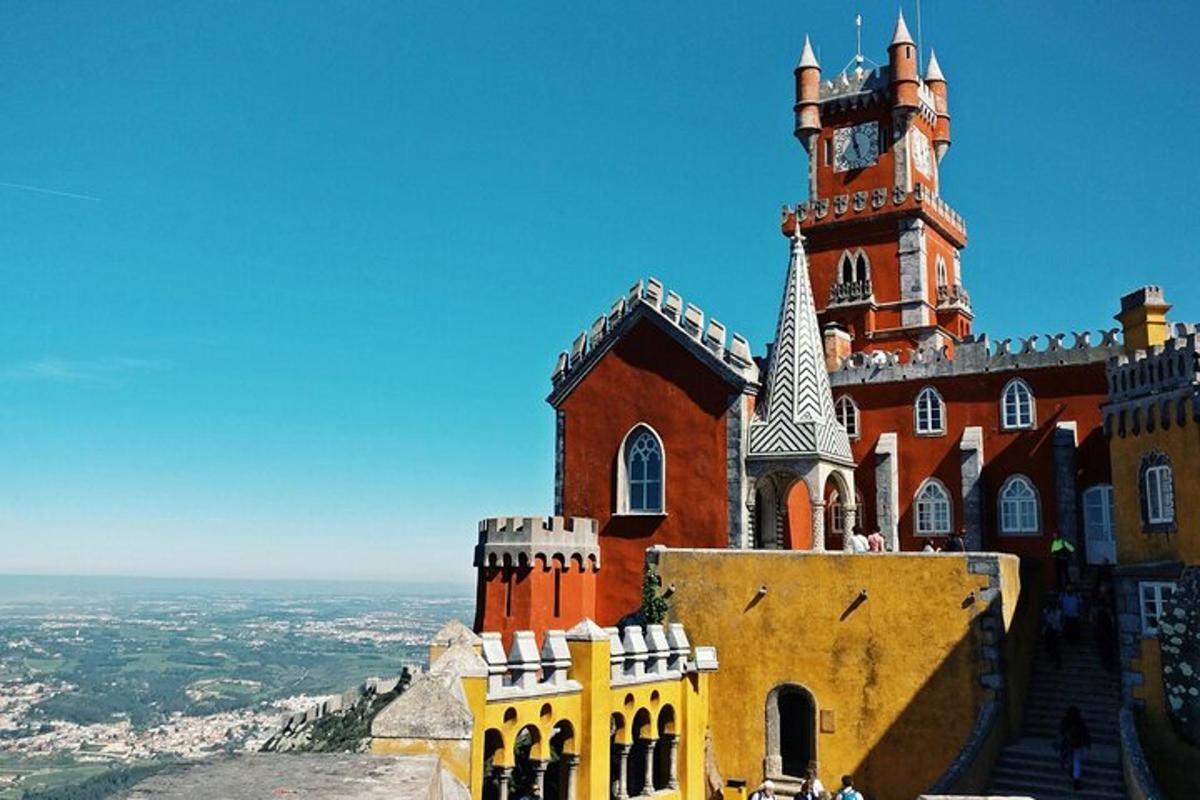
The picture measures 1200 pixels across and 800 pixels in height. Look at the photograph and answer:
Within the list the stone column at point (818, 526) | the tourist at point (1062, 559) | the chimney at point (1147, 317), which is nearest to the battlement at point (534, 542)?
the stone column at point (818, 526)

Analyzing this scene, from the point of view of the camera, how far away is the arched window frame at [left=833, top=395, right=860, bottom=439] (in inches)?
1260

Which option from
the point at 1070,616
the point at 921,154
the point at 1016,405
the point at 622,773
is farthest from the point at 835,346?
the point at 622,773

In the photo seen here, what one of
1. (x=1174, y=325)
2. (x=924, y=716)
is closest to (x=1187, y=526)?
(x=924, y=716)

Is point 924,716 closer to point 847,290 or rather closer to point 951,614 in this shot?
point 951,614

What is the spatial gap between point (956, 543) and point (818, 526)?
5437 millimetres

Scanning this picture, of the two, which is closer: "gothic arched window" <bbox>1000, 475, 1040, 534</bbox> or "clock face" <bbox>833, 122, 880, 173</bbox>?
"gothic arched window" <bbox>1000, 475, 1040, 534</bbox>

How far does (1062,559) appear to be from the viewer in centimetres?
2536

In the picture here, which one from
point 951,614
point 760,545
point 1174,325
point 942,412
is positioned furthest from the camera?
point 942,412

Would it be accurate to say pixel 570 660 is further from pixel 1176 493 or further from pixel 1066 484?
pixel 1066 484

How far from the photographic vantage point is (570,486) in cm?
2812

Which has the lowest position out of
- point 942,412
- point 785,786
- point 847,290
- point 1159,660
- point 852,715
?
point 785,786

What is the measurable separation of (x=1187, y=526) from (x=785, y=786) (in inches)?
374

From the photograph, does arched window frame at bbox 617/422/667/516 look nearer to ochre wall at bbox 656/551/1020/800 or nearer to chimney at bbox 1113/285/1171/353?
ochre wall at bbox 656/551/1020/800

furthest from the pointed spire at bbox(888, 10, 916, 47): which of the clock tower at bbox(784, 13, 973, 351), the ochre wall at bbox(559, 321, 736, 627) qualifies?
the ochre wall at bbox(559, 321, 736, 627)
